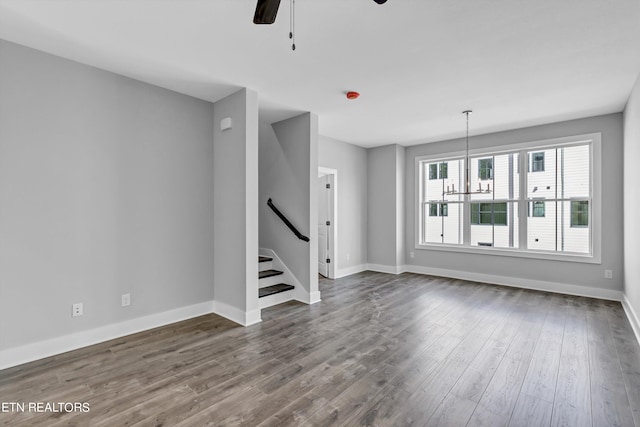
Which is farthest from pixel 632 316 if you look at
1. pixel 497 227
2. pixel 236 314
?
pixel 236 314

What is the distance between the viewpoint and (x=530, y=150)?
16.9 feet

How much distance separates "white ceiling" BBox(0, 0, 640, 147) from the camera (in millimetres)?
2170

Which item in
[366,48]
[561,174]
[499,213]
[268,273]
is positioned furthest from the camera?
[499,213]

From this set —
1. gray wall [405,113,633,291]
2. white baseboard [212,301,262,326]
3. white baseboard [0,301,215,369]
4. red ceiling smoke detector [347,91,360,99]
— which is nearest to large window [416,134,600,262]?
gray wall [405,113,633,291]

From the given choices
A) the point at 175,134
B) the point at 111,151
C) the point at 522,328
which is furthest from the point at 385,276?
the point at 111,151

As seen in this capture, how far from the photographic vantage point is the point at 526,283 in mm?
5129

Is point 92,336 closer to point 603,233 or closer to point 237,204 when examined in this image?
point 237,204

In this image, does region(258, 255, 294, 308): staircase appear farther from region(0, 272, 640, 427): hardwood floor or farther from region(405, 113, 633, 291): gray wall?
region(405, 113, 633, 291): gray wall

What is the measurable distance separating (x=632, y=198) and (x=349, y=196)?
13.4ft

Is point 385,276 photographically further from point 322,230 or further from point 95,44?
point 95,44

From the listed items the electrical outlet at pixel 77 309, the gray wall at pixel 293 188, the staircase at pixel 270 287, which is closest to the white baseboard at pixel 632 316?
the gray wall at pixel 293 188

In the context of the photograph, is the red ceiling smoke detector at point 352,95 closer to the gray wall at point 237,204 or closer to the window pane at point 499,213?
the gray wall at point 237,204

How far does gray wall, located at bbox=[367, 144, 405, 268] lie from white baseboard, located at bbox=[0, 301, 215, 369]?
12.6ft

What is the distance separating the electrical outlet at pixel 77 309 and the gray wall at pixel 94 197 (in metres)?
0.04
